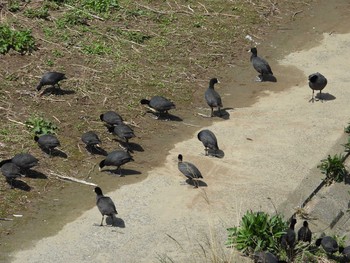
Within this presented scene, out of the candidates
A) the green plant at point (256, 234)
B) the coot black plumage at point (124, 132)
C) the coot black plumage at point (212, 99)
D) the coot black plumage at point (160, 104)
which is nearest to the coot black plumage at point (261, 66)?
the coot black plumage at point (212, 99)

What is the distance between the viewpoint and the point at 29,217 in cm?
1457

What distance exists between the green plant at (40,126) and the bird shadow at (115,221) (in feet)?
10.8

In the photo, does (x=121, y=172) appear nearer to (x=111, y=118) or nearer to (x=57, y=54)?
(x=111, y=118)

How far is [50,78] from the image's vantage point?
727 inches

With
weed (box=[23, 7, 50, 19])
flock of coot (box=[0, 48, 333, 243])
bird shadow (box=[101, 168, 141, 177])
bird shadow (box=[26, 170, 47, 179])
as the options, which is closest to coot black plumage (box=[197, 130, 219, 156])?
flock of coot (box=[0, 48, 333, 243])

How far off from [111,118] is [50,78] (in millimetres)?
2001

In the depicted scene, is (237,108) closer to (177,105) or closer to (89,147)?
(177,105)

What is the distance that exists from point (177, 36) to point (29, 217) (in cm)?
888

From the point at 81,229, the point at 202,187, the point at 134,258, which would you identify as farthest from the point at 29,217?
the point at 202,187

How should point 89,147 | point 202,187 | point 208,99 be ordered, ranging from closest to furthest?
point 202,187, point 89,147, point 208,99

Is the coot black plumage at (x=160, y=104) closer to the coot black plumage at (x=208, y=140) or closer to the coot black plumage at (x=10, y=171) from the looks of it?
the coot black plumage at (x=208, y=140)

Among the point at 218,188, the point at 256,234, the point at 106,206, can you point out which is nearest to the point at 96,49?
the point at 218,188

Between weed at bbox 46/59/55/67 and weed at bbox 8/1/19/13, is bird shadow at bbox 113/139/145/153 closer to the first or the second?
weed at bbox 46/59/55/67

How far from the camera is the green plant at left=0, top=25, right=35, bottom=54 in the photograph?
20.2 m
